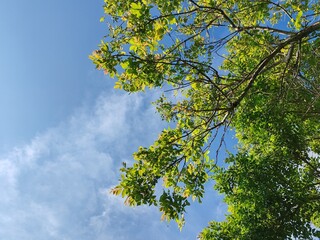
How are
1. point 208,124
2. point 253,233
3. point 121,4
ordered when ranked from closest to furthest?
point 121,4 < point 208,124 < point 253,233

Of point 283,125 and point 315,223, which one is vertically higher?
point 283,125

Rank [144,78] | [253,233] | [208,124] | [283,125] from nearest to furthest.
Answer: [144,78], [208,124], [253,233], [283,125]

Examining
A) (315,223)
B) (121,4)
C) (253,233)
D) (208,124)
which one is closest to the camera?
(121,4)

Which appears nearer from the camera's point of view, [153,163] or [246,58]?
[153,163]

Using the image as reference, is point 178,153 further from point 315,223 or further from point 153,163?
point 315,223

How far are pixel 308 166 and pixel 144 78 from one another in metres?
9.03

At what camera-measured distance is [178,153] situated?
875 cm

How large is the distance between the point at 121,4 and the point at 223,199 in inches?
311

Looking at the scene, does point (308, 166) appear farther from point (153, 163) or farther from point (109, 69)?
point (109, 69)

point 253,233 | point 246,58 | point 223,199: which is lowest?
point 253,233

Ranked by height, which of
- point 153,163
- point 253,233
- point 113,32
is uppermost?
point 113,32

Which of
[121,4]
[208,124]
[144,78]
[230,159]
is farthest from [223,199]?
[121,4]

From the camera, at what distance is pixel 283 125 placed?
12086 mm

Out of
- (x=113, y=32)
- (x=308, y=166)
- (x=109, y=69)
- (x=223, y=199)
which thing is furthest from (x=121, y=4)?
(x=308, y=166)
